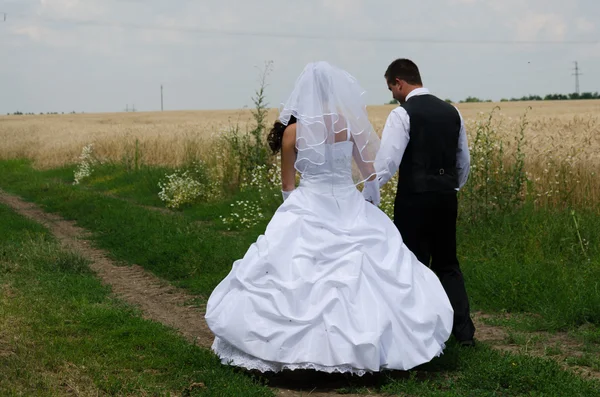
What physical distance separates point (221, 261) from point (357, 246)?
17.1 ft

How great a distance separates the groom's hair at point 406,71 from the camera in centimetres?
696

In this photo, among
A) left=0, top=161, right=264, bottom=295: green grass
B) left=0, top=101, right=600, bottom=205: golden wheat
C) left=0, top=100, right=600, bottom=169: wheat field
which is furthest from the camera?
left=0, top=100, right=600, bottom=169: wheat field

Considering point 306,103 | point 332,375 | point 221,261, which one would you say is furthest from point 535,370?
point 221,261

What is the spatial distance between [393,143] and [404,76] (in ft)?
2.15

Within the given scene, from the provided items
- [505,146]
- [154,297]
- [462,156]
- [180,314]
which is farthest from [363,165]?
[505,146]

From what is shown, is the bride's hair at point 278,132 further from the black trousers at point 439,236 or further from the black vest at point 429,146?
the black trousers at point 439,236

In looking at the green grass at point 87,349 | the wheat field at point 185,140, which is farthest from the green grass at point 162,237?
the wheat field at point 185,140

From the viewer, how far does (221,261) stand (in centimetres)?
1115

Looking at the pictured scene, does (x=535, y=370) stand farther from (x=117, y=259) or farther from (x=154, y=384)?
(x=117, y=259)

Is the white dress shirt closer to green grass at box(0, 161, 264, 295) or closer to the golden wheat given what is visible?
green grass at box(0, 161, 264, 295)

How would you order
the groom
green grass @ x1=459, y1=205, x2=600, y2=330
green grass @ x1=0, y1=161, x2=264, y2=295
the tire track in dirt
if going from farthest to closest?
green grass @ x1=0, y1=161, x2=264, y2=295
green grass @ x1=459, y1=205, x2=600, y2=330
the tire track in dirt
the groom

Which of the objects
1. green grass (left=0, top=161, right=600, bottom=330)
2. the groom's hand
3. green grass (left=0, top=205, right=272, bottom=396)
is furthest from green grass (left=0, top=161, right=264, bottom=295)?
the groom's hand

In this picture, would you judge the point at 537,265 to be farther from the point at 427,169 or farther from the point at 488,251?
the point at 427,169

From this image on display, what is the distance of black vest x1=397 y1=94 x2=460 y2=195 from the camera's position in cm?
679
